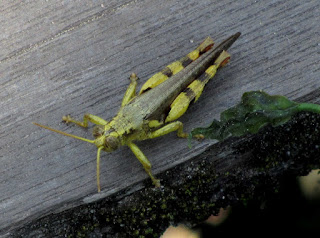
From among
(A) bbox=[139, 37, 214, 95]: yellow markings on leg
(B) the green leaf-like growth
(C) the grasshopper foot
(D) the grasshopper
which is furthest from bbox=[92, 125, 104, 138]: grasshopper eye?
(B) the green leaf-like growth

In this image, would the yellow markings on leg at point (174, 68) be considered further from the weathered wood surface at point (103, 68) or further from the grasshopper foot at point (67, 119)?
the grasshopper foot at point (67, 119)

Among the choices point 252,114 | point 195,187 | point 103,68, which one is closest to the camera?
point 252,114

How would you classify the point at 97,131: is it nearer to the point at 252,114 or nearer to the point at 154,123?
the point at 154,123

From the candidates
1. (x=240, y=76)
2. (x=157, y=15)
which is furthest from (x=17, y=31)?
(x=240, y=76)

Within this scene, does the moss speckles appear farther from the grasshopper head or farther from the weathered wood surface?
the grasshopper head

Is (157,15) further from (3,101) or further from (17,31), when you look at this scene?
(3,101)

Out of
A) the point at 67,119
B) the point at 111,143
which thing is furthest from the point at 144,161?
the point at 67,119
